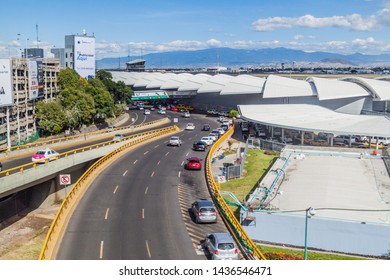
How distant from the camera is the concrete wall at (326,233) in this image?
1149 inches

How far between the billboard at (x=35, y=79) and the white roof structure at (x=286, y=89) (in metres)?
41.6

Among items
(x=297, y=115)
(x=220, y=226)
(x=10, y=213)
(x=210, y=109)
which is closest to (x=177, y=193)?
(x=220, y=226)

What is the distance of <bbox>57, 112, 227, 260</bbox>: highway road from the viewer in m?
23.1

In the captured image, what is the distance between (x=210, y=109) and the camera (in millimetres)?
122438

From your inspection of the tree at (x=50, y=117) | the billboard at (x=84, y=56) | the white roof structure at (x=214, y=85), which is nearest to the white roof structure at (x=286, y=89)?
the white roof structure at (x=214, y=85)

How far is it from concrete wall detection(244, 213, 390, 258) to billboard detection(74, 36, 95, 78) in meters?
106

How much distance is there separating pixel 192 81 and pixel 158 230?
359 feet

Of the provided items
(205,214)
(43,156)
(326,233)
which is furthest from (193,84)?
(205,214)

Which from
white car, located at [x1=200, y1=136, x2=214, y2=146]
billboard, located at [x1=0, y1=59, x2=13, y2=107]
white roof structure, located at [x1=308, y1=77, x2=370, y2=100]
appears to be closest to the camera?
billboard, located at [x1=0, y1=59, x2=13, y2=107]

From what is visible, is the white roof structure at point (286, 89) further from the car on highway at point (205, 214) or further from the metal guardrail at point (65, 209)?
the car on highway at point (205, 214)

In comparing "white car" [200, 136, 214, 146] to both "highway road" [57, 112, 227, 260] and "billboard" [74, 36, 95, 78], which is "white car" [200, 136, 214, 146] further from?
"billboard" [74, 36, 95, 78]

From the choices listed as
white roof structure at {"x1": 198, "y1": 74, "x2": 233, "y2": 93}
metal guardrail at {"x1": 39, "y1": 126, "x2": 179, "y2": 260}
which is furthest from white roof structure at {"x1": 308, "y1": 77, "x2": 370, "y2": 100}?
metal guardrail at {"x1": 39, "y1": 126, "x2": 179, "y2": 260}

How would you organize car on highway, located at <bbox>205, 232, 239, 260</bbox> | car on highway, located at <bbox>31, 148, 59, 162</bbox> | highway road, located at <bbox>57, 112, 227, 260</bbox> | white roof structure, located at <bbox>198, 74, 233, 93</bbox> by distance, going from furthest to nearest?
white roof structure, located at <bbox>198, 74, 233, 93</bbox>, car on highway, located at <bbox>31, 148, 59, 162</bbox>, highway road, located at <bbox>57, 112, 227, 260</bbox>, car on highway, located at <bbox>205, 232, 239, 260</bbox>

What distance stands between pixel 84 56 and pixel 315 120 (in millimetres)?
84297
